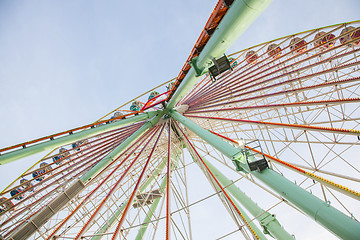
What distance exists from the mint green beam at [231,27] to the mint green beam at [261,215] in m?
6.62

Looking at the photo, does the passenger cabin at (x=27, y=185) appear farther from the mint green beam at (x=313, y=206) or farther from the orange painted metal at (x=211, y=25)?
the mint green beam at (x=313, y=206)

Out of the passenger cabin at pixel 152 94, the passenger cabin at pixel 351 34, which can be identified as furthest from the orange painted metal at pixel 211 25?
the passenger cabin at pixel 152 94

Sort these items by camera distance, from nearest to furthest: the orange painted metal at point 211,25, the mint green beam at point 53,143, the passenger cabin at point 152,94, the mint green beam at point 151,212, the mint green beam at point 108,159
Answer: the orange painted metal at point 211,25 < the mint green beam at point 53,143 < the mint green beam at point 108,159 < the mint green beam at point 151,212 < the passenger cabin at point 152,94

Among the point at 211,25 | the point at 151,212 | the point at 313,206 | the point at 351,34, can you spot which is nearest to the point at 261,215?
the point at 313,206

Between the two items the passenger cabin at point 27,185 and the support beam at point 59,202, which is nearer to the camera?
the support beam at point 59,202

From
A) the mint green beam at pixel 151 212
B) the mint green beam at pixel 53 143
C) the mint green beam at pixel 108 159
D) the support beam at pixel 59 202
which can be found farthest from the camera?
the mint green beam at pixel 151 212

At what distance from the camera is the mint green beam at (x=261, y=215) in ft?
29.0

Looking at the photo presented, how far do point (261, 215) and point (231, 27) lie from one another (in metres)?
8.43

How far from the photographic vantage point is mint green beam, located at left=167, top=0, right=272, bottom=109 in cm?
510

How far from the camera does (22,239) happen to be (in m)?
8.74

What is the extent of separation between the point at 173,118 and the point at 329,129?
9.57 m

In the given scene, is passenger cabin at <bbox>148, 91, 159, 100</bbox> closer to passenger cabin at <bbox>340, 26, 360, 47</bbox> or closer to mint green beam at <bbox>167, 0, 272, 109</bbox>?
mint green beam at <bbox>167, 0, 272, 109</bbox>

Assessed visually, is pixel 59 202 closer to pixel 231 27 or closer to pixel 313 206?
pixel 313 206

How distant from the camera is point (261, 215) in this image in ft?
31.6
